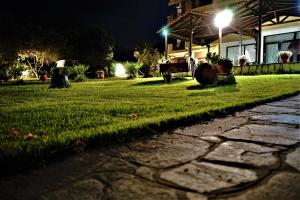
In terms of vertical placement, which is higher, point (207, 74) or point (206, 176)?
point (207, 74)

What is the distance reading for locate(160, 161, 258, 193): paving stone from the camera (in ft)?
5.48

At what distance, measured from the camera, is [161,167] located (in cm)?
197

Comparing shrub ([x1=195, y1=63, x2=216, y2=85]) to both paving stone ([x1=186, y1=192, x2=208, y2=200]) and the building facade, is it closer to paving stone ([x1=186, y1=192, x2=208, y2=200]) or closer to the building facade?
paving stone ([x1=186, y1=192, x2=208, y2=200])

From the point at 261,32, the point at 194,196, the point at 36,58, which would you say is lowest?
the point at 194,196

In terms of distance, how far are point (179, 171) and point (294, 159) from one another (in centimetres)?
86

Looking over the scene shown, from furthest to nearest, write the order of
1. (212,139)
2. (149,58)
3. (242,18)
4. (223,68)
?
(149,58) < (242,18) < (223,68) < (212,139)

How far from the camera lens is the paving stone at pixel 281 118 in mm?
3363

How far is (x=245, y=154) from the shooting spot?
7.22 ft

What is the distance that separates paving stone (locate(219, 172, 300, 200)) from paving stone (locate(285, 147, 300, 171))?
7.9 inches

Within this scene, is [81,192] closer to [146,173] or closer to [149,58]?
[146,173]

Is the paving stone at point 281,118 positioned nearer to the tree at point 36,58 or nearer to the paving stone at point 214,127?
the paving stone at point 214,127

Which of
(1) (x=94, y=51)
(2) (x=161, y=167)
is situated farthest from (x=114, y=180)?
(1) (x=94, y=51)

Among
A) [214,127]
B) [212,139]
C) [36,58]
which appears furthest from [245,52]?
[212,139]

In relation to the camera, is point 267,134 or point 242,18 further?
point 242,18
